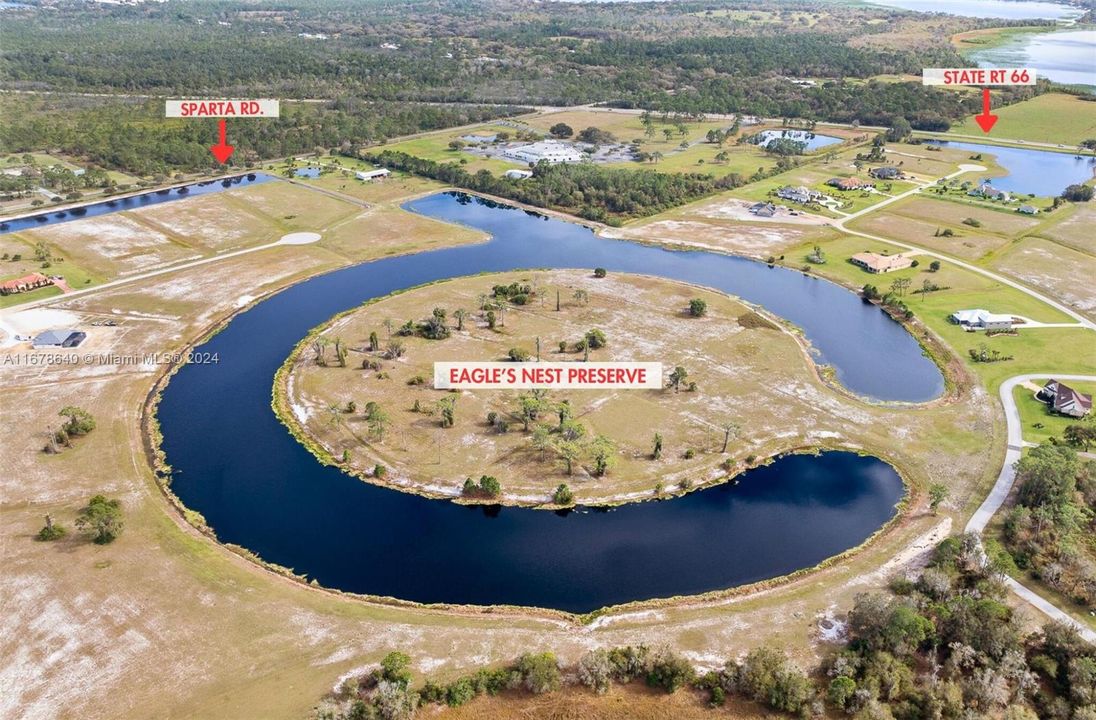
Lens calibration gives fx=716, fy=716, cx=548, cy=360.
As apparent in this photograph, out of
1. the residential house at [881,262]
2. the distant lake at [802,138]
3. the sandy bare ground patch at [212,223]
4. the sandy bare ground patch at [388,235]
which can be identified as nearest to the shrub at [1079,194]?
the residential house at [881,262]

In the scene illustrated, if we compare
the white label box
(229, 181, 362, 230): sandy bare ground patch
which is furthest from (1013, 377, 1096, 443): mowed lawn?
the white label box

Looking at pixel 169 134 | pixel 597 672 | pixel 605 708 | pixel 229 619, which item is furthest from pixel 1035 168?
pixel 169 134

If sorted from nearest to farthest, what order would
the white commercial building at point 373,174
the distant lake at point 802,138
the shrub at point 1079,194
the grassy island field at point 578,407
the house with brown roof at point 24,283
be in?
1. the grassy island field at point 578,407
2. the house with brown roof at point 24,283
3. the shrub at point 1079,194
4. the white commercial building at point 373,174
5. the distant lake at point 802,138

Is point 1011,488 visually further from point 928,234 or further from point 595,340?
point 928,234

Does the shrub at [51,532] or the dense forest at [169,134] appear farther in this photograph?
the dense forest at [169,134]

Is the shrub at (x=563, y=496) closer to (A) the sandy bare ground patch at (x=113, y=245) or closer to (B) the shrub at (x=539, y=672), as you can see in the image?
(B) the shrub at (x=539, y=672)

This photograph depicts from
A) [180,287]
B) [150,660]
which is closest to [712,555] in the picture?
[150,660]

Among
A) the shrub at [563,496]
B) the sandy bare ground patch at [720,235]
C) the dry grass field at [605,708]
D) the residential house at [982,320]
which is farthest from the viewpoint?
the sandy bare ground patch at [720,235]
